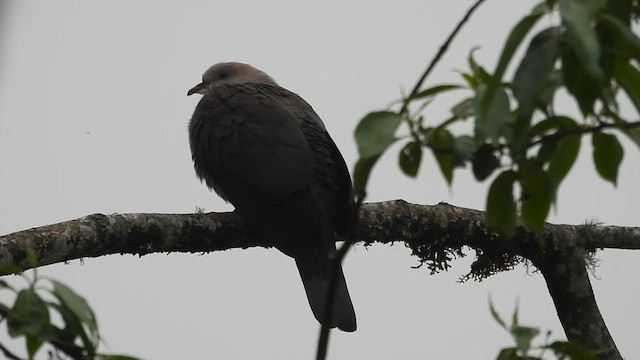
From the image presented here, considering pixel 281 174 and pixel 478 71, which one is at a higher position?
pixel 281 174

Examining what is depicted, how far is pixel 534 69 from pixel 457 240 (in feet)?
9.29

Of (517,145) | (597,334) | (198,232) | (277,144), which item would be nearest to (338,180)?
(277,144)

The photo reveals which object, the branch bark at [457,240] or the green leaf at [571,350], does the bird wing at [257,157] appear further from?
the green leaf at [571,350]

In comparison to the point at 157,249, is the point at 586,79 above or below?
below

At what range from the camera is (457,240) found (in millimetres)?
4012

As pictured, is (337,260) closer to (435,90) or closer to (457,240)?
(435,90)

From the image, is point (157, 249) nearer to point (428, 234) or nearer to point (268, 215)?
point (268, 215)

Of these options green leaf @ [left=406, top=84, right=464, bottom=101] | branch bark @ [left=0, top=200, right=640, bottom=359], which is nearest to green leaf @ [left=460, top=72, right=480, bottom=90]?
green leaf @ [left=406, top=84, right=464, bottom=101]

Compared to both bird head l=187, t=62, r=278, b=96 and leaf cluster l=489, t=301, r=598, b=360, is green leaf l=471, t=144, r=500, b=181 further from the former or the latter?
bird head l=187, t=62, r=278, b=96

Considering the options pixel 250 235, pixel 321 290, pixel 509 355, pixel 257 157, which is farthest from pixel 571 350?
pixel 257 157

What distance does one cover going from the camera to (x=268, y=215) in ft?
12.9

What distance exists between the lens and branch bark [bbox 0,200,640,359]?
136 inches

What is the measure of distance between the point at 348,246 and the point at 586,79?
1.35ft

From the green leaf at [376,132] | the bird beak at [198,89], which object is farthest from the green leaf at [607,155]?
the bird beak at [198,89]
